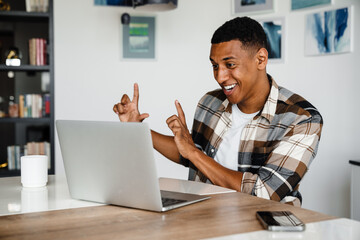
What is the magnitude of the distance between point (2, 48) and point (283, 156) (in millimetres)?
3066

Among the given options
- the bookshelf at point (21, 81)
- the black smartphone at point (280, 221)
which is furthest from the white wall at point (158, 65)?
the black smartphone at point (280, 221)

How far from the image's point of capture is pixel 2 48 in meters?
3.90

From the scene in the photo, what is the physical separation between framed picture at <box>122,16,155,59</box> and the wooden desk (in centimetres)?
270

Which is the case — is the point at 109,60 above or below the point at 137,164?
above

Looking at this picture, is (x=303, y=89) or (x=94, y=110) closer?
(x=303, y=89)

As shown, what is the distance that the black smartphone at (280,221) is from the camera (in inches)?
39.8

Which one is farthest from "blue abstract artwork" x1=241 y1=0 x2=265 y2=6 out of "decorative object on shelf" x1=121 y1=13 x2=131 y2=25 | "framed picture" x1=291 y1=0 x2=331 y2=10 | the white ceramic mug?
the white ceramic mug

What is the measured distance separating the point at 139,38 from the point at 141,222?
2914 mm

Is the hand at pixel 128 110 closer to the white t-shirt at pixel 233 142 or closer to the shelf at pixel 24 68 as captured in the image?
the white t-shirt at pixel 233 142

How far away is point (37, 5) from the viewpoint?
145 inches

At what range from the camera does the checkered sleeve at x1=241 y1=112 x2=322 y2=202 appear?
160 centimetres

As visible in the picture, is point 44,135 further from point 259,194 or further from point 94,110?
point 259,194

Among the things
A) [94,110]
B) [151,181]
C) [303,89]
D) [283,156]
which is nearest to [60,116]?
[94,110]

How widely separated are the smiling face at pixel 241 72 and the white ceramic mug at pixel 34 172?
0.81 meters
